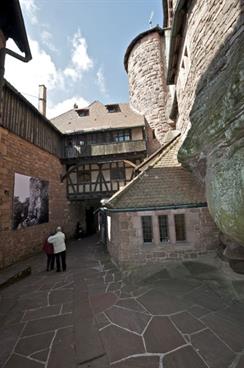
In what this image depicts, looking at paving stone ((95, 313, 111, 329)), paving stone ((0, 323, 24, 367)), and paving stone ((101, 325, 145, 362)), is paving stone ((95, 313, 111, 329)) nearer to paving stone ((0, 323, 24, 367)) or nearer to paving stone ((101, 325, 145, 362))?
paving stone ((101, 325, 145, 362))

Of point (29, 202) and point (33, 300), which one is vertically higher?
point (29, 202)

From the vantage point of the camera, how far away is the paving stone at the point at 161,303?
11.8ft

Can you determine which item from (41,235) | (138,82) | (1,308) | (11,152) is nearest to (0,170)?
(11,152)

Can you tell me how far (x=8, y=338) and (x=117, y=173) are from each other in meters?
11.6

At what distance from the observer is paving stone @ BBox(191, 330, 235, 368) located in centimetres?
239

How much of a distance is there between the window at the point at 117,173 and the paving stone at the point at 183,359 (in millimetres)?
11757

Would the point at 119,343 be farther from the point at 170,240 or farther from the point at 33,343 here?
the point at 170,240

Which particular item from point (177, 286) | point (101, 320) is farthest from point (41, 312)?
point (177, 286)

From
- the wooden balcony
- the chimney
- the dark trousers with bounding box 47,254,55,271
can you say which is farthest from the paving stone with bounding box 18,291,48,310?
the chimney

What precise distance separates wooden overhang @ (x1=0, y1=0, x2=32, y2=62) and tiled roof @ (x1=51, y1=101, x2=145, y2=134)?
8520 millimetres

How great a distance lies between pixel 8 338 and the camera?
310 centimetres

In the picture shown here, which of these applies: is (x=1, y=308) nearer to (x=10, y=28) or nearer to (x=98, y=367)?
(x=98, y=367)

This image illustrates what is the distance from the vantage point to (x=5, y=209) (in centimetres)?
774

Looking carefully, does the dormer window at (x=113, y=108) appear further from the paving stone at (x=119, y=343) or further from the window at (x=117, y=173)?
the paving stone at (x=119, y=343)
